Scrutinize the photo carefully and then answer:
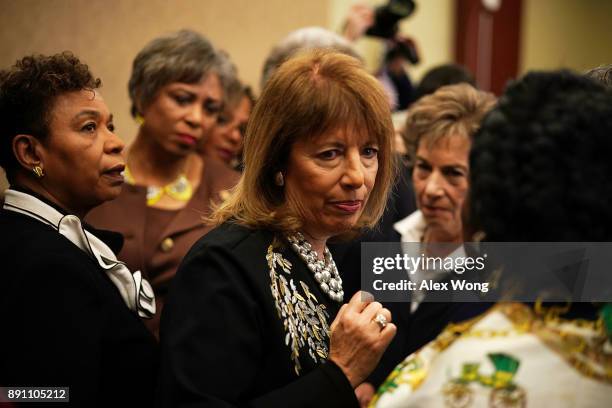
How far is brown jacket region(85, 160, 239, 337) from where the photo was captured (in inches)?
96.7

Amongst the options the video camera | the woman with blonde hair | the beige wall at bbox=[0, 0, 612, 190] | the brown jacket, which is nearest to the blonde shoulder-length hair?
the woman with blonde hair

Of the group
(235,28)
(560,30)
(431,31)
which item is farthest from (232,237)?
(560,30)

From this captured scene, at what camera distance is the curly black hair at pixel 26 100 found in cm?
185

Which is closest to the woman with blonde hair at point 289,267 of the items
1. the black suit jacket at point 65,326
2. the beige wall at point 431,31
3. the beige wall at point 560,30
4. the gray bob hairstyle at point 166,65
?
the black suit jacket at point 65,326

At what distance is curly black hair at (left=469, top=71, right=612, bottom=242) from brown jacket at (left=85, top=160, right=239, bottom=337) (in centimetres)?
146

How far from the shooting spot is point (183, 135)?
2.77 m

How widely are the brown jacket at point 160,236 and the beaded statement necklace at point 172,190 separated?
0.03m

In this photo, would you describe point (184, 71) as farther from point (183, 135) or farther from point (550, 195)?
point (550, 195)

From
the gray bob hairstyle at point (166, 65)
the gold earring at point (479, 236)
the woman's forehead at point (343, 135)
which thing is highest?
the gray bob hairstyle at point (166, 65)

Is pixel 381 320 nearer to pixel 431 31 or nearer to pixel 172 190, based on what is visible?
pixel 172 190

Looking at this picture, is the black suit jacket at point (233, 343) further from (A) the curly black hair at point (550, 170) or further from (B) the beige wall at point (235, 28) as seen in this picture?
(B) the beige wall at point (235, 28)

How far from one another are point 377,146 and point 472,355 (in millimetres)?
777

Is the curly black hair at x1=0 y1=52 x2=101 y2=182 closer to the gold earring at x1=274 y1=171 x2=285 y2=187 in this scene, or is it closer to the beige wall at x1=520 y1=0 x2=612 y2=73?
the gold earring at x1=274 y1=171 x2=285 y2=187

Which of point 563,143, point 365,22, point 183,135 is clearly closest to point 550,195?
point 563,143
